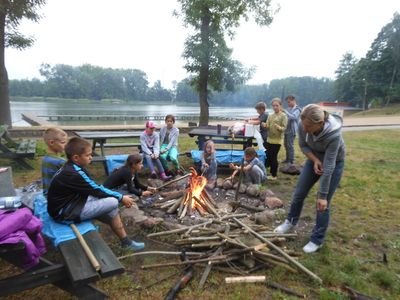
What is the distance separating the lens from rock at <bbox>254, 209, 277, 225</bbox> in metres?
4.61

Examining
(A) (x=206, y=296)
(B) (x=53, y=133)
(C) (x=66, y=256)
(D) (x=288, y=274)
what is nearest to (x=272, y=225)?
(D) (x=288, y=274)

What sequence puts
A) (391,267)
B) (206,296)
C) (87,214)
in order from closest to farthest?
(206,296) → (87,214) → (391,267)

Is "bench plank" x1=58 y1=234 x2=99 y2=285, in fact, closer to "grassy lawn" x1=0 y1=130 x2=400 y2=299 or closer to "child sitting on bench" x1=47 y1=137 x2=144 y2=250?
"child sitting on bench" x1=47 y1=137 x2=144 y2=250

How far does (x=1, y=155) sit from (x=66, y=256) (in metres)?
5.43

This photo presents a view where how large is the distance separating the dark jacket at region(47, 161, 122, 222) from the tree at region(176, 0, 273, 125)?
12.7 metres

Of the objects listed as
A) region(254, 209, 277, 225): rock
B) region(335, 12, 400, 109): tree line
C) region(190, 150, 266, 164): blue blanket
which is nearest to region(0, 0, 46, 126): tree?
region(190, 150, 266, 164): blue blanket

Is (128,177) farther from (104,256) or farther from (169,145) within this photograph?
(104,256)

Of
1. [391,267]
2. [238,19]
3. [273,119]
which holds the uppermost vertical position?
[238,19]

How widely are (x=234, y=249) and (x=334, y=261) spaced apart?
1.29 m

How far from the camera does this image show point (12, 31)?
12023mm

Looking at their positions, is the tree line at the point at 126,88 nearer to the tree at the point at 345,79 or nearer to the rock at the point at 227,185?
the tree at the point at 345,79

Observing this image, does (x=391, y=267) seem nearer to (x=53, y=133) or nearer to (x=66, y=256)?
(x=66, y=256)

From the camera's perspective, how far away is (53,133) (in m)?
3.98

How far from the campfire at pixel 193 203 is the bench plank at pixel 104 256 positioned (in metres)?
1.95
